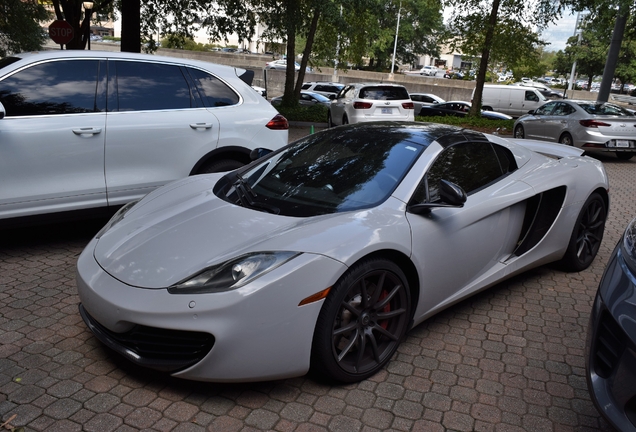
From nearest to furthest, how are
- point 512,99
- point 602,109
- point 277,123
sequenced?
point 277,123, point 602,109, point 512,99

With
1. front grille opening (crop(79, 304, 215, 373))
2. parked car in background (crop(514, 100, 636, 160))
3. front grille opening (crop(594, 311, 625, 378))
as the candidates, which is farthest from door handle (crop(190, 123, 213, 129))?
parked car in background (crop(514, 100, 636, 160))

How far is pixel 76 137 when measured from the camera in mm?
4914

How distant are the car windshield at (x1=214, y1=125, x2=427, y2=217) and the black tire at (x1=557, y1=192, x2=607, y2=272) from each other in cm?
191

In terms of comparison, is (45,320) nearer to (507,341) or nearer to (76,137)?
(76,137)

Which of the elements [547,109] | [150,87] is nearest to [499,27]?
[547,109]

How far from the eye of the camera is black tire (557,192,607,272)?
4.91m

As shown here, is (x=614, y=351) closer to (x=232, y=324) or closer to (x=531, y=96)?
(x=232, y=324)

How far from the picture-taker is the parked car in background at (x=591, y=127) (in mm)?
13047

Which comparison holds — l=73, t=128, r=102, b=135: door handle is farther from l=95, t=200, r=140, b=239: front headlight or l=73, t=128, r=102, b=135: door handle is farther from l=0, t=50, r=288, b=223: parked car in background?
l=95, t=200, r=140, b=239: front headlight

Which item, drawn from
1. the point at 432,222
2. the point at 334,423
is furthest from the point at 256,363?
the point at 432,222

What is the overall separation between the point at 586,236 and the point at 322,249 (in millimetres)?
3186

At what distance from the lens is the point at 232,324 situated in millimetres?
2752

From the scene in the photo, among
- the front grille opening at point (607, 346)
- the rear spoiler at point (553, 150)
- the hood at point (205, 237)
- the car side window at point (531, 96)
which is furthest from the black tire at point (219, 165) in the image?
the car side window at point (531, 96)

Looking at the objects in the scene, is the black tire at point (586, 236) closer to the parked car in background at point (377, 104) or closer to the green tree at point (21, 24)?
the parked car in background at point (377, 104)
